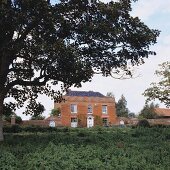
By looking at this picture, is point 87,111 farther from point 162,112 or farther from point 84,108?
point 162,112

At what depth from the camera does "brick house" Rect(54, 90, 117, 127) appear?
83438 millimetres

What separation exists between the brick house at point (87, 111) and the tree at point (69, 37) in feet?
188

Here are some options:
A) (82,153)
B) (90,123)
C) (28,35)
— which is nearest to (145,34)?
(28,35)

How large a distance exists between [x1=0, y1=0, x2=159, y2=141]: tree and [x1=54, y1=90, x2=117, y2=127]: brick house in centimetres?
5733

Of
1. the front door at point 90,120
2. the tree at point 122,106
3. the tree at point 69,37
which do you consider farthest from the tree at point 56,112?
the tree at point 69,37

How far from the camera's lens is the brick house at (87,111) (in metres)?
83.4

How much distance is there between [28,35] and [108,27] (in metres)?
5.50

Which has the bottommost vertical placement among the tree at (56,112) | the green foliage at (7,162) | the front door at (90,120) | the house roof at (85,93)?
the green foliage at (7,162)

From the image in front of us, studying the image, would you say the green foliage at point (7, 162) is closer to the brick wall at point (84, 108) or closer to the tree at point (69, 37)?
the tree at point (69, 37)

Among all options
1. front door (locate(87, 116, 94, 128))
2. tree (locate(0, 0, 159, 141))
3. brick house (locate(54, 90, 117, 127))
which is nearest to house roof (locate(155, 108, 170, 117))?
brick house (locate(54, 90, 117, 127))

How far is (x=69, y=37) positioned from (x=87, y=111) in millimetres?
62273

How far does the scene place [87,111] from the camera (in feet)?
280

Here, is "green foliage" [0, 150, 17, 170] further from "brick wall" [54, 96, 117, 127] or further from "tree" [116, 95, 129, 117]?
"tree" [116, 95, 129, 117]

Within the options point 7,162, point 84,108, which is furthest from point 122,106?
point 7,162
